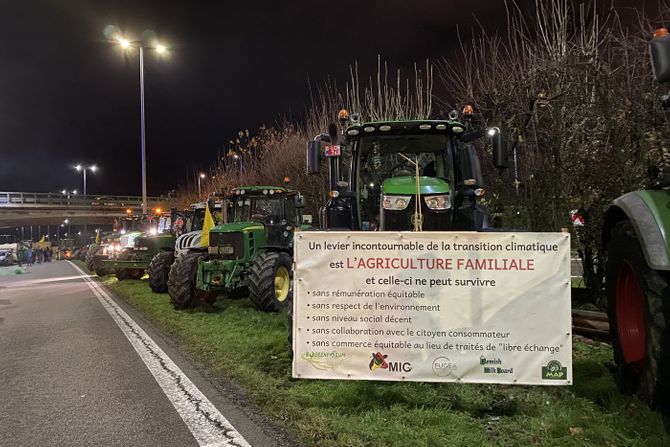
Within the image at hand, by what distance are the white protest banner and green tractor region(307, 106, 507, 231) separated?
72.2 inches

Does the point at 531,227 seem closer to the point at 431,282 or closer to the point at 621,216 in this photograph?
the point at 621,216

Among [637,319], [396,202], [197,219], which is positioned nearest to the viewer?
[637,319]

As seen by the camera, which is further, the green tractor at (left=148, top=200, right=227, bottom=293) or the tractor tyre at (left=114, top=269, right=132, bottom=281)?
the tractor tyre at (left=114, top=269, right=132, bottom=281)

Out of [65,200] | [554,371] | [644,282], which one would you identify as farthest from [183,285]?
[65,200]

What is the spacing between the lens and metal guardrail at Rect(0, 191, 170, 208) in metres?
53.2

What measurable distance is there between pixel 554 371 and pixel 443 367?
2.74ft

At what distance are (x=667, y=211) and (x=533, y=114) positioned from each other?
15.6 ft

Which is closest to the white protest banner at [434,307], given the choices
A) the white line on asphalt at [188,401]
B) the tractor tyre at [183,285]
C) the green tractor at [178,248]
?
the white line on asphalt at [188,401]

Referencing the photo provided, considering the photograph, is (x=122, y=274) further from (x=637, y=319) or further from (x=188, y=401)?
(x=637, y=319)

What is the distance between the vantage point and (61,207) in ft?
187

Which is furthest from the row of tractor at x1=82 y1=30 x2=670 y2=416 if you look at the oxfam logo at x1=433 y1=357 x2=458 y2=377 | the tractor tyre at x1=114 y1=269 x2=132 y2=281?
the tractor tyre at x1=114 y1=269 x2=132 y2=281

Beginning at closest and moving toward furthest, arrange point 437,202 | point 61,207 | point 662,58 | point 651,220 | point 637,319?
point 662,58
point 651,220
point 637,319
point 437,202
point 61,207

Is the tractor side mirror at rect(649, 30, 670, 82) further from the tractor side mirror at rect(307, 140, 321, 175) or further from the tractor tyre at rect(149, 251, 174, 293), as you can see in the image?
the tractor tyre at rect(149, 251, 174, 293)

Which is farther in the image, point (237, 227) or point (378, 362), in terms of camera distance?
point (237, 227)
